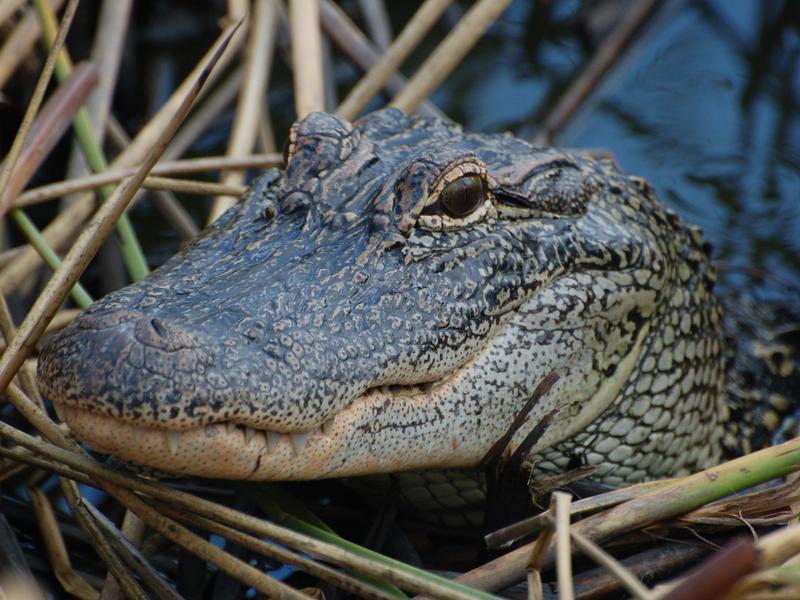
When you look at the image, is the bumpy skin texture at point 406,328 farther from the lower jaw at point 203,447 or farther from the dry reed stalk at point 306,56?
the dry reed stalk at point 306,56

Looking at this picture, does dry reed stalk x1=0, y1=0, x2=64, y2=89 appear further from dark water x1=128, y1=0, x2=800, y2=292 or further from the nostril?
the nostril

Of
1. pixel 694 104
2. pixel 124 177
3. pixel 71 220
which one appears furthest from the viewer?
pixel 694 104

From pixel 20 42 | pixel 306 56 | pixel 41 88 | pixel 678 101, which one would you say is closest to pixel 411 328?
pixel 41 88

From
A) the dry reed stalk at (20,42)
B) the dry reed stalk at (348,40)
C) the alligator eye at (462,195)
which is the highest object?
the dry reed stalk at (348,40)

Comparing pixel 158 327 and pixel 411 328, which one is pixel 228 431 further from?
pixel 411 328

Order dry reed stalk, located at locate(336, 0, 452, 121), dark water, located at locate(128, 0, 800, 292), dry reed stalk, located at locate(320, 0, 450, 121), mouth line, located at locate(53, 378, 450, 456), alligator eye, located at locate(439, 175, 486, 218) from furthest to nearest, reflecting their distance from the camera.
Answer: dark water, located at locate(128, 0, 800, 292)
dry reed stalk, located at locate(320, 0, 450, 121)
dry reed stalk, located at locate(336, 0, 452, 121)
alligator eye, located at locate(439, 175, 486, 218)
mouth line, located at locate(53, 378, 450, 456)

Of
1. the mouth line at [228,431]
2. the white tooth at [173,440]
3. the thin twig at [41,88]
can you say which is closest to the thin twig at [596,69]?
the thin twig at [41,88]

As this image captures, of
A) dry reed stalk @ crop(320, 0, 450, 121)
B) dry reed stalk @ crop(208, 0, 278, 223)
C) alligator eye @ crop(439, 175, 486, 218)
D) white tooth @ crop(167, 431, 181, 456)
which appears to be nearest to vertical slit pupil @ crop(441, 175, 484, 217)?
alligator eye @ crop(439, 175, 486, 218)
